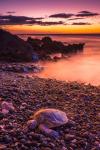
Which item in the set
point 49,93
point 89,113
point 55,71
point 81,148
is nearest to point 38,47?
point 55,71

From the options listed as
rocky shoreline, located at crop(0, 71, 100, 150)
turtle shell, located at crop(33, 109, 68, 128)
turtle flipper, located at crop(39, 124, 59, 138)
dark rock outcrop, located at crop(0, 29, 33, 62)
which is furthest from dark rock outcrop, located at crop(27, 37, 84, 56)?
turtle flipper, located at crop(39, 124, 59, 138)

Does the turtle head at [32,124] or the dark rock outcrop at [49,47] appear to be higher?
the turtle head at [32,124]

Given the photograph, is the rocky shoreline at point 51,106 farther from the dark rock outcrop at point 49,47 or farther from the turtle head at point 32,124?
the dark rock outcrop at point 49,47

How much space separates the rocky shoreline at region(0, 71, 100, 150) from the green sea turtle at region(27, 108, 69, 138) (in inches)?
4.1

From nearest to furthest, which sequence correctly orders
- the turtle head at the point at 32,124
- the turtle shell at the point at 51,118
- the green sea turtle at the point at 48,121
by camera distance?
the green sea turtle at the point at 48,121, the turtle head at the point at 32,124, the turtle shell at the point at 51,118

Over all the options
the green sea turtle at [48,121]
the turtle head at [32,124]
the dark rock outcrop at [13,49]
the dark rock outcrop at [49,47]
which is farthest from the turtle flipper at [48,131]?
the dark rock outcrop at [49,47]

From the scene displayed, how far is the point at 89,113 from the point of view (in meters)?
7.48

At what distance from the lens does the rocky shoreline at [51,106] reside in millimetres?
5812

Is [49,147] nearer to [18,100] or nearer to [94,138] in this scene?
[94,138]

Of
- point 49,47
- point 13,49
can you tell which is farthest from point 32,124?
point 49,47

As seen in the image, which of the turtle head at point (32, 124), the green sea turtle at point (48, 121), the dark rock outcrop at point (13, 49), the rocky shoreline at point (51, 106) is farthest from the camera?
the dark rock outcrop at point (13, 49)

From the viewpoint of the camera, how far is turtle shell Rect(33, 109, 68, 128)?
6.41 meters

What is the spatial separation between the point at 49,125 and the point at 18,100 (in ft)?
5.42

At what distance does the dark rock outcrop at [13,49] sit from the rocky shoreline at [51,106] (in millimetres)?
6707
